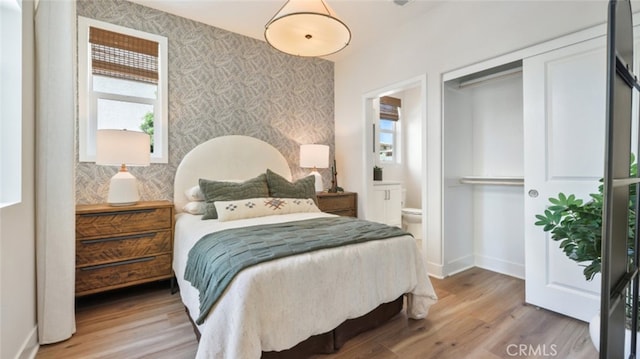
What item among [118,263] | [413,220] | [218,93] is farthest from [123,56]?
[413,220]

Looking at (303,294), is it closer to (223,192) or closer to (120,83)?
(223,192)

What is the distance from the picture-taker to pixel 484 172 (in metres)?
3.25

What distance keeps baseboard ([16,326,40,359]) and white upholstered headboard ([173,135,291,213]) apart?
1373mm

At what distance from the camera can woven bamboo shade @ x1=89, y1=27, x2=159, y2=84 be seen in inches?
107

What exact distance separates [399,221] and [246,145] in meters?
2.74

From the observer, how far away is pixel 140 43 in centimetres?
290

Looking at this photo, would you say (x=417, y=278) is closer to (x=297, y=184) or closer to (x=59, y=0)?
(x=297, y=184)

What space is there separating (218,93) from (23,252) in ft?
7.45

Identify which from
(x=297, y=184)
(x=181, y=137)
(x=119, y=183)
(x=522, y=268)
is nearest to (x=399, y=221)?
(x=522, y=268)

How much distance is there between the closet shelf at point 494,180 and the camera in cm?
281

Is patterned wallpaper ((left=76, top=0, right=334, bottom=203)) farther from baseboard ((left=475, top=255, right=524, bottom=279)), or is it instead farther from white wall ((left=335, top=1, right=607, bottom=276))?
baseboard ((left=475, top=255, right=524, bottom=279))

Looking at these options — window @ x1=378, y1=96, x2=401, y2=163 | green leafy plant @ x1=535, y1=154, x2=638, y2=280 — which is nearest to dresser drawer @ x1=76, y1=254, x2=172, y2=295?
green leafy plant @ x1=535, y1=154, x2=638, y2=280

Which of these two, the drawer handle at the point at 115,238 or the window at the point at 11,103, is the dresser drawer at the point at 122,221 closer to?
the drawer handle at the point at 115,238

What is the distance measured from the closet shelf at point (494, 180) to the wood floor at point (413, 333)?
40.8 inches
